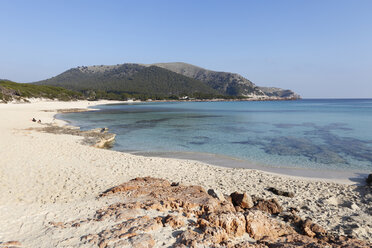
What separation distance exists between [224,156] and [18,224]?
13113 millimetres

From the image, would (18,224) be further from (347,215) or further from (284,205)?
(347,215)

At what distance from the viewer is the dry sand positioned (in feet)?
19.4

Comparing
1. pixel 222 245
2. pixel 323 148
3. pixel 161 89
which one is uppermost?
pixel 161 89

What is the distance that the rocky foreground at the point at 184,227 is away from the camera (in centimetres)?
466

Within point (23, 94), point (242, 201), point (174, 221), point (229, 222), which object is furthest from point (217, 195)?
point (23, 94)

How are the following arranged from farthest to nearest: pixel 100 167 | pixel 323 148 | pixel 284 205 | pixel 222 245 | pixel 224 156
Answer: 1. pixel 323 148
2. pixel 224 156
3. pixel 100 167
4. pixel 284 205
5. pixel 222 245

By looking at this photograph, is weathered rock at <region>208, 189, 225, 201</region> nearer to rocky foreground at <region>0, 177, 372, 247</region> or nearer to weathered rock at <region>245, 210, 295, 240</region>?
rocky foreground at <region>0, 177, 372, 247</region>

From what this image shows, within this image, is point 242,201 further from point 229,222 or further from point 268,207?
point 229,222

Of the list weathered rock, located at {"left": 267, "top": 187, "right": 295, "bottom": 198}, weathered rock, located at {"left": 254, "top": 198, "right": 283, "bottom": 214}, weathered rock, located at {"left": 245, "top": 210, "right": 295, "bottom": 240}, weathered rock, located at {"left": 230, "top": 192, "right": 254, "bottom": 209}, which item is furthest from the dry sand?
weathered rock, located at {"left": 245, "top": 210, "right": 295, "bottom": 240}

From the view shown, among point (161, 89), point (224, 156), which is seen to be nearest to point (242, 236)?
point (224, 156)

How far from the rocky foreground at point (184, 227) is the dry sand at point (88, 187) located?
33 cm

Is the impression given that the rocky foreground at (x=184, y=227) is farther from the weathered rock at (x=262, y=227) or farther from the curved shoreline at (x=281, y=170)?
the curved shoreline at (x=281, y=170)

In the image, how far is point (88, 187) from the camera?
874 cm

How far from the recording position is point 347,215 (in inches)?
282
